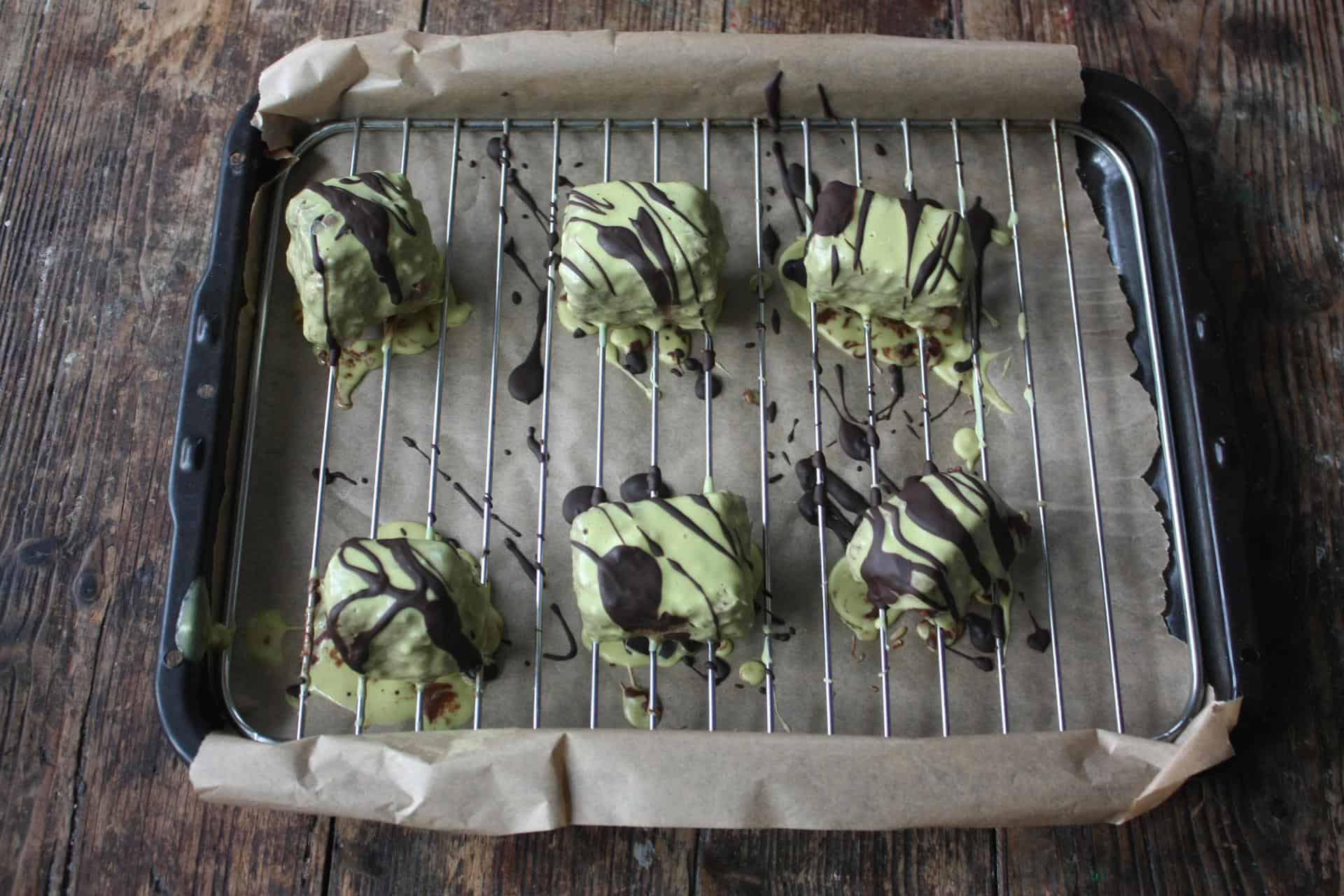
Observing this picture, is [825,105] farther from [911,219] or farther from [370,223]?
[370,223]

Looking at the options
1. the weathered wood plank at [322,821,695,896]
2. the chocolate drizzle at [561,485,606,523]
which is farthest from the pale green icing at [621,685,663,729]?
the chocolate drizzle at [561,485,606,523]

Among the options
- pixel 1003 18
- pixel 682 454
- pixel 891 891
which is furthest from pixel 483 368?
pixel 1003 18

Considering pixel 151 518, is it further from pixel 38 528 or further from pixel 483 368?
pixel 483 368

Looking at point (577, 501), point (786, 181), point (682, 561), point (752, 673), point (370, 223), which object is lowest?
point (752, 673)

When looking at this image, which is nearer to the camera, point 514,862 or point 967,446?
point 514,862

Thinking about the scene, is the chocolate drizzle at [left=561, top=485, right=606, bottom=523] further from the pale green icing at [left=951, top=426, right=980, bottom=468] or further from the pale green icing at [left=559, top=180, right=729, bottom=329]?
the pale green icing at [left=951, top=426, right=980, bottom=468]

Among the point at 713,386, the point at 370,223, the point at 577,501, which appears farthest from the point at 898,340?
the point at 370,223

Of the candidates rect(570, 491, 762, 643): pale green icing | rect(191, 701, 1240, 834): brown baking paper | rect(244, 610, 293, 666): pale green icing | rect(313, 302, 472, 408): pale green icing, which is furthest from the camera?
rect(313, 302, 472, 408): pale green icing

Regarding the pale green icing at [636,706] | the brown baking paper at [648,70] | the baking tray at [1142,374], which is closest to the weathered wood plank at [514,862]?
the pale green icing at [636,706]
